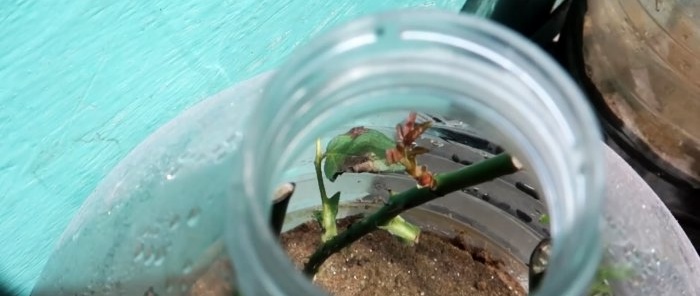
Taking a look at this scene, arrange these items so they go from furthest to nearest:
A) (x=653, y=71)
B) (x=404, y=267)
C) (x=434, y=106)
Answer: (x=653, y=71)
(x=404, y=267)
(x=434, y=106)

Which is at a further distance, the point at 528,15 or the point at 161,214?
the point at 528,15

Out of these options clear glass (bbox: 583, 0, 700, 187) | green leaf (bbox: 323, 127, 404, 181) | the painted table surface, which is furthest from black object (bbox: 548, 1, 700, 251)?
green leaf (bbox: 323, 127, 404, 181)

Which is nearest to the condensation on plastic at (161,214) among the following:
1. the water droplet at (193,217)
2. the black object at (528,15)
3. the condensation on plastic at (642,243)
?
the water droplet at (193,217)

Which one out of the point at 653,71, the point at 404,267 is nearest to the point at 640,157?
the point at 653,71

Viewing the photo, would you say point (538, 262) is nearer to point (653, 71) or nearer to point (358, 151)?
point (358, 151)

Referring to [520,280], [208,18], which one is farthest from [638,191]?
[208,18]

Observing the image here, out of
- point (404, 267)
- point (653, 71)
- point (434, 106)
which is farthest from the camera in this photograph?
point (653, 71)
